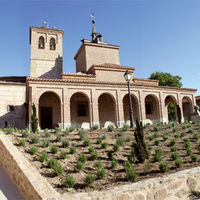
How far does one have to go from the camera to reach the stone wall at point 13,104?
1877 cm

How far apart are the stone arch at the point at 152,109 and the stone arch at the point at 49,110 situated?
35.2 feet

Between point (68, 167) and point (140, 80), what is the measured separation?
19.8 metres

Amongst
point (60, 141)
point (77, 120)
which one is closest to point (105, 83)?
point (77, 120)

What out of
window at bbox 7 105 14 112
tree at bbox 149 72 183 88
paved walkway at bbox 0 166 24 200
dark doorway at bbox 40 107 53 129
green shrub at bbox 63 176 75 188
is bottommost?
paved walkway at bbox 0 166 24 200

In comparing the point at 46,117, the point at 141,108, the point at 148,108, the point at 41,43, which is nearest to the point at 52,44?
the point at 41,43

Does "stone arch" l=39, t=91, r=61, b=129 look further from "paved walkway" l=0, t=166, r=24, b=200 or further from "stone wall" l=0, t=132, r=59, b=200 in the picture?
"paved walkway" l=0, t=166, r=24, b=200

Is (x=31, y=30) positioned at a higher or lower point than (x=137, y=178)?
higher

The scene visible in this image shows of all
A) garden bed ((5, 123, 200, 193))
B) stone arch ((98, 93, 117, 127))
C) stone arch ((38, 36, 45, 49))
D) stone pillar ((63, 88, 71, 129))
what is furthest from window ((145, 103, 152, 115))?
stone arch ((38, 36, 45, 49))

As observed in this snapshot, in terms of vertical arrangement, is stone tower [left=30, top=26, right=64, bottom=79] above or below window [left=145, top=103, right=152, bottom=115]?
above

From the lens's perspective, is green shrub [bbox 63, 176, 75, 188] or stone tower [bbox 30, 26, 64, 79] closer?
green shrub [bbox 63, 176, 75, 188]

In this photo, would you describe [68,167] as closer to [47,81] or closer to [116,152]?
[116,152]

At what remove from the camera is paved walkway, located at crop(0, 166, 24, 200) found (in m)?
4.86

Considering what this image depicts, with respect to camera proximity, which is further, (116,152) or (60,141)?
(60,141)

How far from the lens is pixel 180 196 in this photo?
5.21 meters
